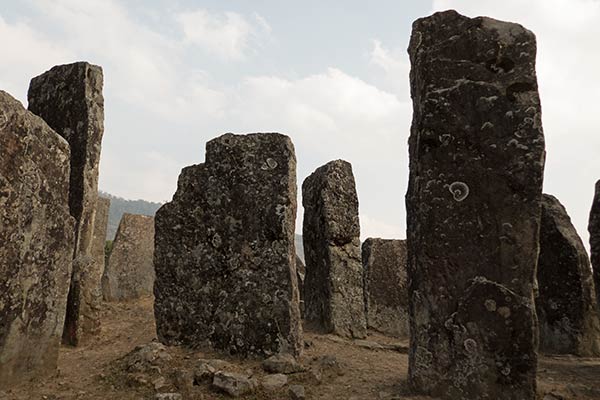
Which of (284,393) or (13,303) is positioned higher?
(13,303)

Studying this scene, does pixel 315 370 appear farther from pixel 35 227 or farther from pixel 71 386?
pixel 35 227

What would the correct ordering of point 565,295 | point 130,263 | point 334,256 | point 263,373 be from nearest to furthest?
point 263,373, point 565,295, point 334,256, point 130,263

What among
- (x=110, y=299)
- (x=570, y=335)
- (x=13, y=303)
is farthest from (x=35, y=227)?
(x=570, y=335)

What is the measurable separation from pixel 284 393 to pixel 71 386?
6.79 feet

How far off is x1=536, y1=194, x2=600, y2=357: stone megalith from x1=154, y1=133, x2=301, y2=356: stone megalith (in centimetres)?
492

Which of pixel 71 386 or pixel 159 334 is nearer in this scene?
pixel 71 386

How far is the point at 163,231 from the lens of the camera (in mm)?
6188

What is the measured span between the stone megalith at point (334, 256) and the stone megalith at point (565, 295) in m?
3.10

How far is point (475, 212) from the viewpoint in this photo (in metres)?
4.71

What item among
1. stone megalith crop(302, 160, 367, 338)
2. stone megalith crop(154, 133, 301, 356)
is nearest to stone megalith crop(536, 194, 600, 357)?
stone megalith crop(302, 160, 367, 338)

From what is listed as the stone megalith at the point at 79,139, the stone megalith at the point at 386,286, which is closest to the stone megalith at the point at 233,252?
the stone megalith at the point at 79,139

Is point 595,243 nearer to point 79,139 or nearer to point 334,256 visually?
point 334,256

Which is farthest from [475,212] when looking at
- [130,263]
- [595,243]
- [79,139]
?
[130,263]

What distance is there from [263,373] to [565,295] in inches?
223
